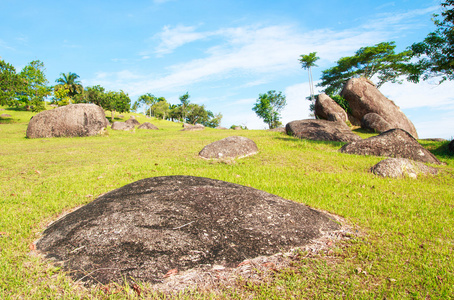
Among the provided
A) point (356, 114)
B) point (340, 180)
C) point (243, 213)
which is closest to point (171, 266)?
point (243, 213)

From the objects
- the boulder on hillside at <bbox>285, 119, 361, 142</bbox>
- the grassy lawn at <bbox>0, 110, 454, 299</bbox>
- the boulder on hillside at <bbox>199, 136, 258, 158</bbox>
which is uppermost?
the boulder on hillside at <bbox>285, 119, 361, 142</bbox>

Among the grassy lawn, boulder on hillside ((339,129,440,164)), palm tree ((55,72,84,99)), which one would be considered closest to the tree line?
palm tree ((55,72,84,99))

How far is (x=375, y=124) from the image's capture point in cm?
2502

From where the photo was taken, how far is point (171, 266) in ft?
11.5

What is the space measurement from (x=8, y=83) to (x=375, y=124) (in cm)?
4476

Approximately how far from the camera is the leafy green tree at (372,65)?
42.7m

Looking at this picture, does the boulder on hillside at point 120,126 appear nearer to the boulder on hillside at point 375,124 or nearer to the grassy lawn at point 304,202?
the grassy lawn at point 304,202

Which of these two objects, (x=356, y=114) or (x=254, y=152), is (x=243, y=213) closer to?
(x=254, y=152)

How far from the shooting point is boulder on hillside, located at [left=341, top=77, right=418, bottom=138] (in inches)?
1057

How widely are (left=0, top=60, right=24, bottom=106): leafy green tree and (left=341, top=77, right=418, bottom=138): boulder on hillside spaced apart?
139 ft

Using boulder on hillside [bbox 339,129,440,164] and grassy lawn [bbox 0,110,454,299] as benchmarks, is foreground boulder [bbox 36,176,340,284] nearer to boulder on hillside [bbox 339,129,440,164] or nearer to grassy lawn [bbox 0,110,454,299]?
grassy lawn [bbox 0,110,454,299]

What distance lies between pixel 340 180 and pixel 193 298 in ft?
23.1

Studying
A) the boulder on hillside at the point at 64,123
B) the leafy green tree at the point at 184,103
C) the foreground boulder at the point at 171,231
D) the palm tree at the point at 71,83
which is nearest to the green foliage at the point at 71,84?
the palm tree at the point at 71,83

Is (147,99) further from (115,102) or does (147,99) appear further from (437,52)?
(437,52)
